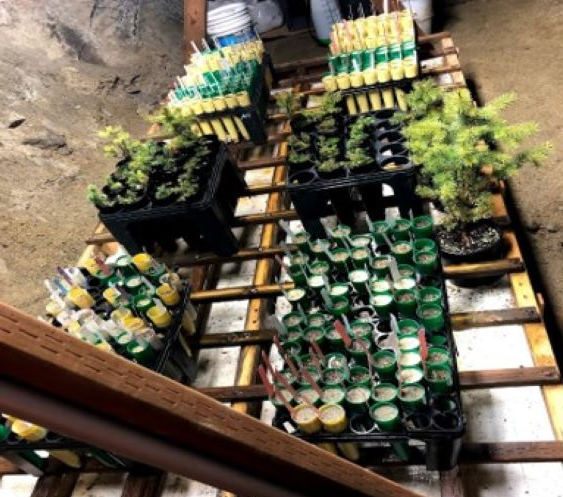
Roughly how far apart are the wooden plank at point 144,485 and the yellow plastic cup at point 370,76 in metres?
3.37

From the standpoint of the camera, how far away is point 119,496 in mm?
2627

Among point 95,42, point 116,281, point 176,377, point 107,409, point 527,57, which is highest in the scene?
point 107,409

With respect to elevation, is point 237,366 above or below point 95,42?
below

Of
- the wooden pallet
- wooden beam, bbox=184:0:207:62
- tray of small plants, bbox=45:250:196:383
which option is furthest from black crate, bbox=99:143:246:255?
wooden beam, bbox=184:0:207:62

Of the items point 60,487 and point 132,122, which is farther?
point 132,122

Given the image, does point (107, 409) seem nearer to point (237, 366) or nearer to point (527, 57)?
point (237, 366)

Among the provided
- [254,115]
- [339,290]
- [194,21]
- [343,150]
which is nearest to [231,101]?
[254,115]

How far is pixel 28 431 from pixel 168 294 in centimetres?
98

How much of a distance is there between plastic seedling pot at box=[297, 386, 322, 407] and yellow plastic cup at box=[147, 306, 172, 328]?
3.05ft

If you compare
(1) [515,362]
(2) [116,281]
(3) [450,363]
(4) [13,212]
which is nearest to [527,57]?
(1) [515,362]

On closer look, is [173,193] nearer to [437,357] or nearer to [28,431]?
[28,431]

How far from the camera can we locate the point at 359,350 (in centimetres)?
236

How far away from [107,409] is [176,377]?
2239mm

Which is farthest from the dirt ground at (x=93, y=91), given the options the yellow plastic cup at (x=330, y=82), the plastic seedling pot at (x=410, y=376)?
the yellow plastic cup at (x=330, y=82)
